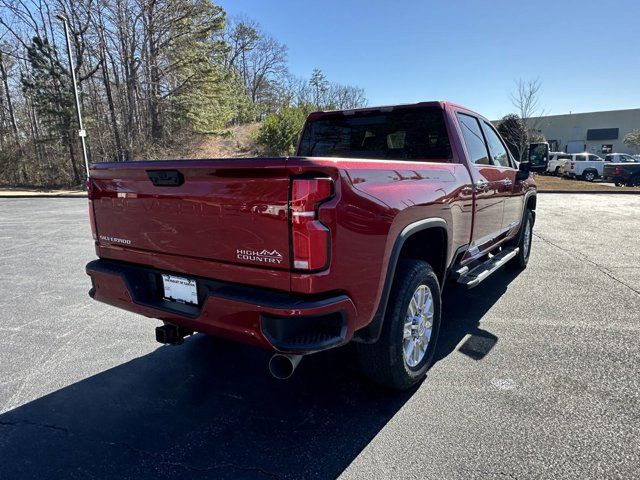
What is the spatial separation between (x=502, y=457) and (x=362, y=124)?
3053 millimetres

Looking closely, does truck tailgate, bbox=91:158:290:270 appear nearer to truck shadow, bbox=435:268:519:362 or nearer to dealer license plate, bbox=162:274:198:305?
dealer license plate, bbox=162:274:198:305

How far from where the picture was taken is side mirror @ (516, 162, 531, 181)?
513 centimetres

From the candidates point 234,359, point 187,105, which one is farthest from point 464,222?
point 187,105

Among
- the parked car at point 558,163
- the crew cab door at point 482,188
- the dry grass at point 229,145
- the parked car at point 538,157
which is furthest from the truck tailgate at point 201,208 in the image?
the parked car at point 558,163

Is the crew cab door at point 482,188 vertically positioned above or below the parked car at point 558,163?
above

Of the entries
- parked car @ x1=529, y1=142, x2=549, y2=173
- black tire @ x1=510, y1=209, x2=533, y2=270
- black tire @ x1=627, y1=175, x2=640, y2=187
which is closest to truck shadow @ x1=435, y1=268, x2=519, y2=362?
black tire @ x1=510, y1=209, x2=533, y2=270

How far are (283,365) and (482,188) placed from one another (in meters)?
2.70

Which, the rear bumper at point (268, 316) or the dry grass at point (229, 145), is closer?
the rear bumper at point (268, 316)

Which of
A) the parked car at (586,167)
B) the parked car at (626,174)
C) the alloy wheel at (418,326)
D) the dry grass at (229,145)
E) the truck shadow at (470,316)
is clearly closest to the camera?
the alloy wheel at (418,326)

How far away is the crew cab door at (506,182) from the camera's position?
467 cm

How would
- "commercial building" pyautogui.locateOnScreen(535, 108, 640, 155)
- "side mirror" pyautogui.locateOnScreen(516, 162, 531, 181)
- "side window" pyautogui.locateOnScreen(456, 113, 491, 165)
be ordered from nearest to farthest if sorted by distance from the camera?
"side window" pyautogui.locateOnScreen(456, 113, 491, 165) → "side mirror" pyautogui.locateOnScreen(516, 162, 531, 181) → "commercial building" pyautogui.locateOnScreen(535, 108, 640, 155)

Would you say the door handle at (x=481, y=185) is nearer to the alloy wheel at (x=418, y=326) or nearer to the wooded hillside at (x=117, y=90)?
the alloy wheel at (x=418, y=326)

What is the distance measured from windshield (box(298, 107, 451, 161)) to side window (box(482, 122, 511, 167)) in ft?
3.69

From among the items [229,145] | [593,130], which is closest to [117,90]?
[229,145]
